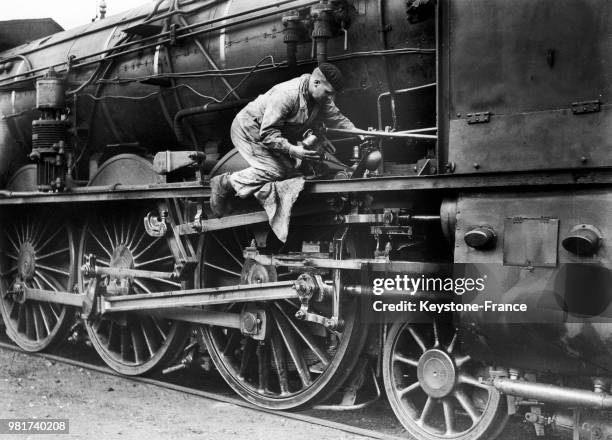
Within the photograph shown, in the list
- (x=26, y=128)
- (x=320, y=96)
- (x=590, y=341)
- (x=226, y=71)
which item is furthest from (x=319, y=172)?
(x=26, y=128)

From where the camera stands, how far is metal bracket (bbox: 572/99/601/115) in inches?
146

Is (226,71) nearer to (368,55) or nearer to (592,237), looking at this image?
(368,55)

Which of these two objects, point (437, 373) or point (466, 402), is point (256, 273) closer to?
point (437, 373)

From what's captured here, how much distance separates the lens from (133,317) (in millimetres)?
6891

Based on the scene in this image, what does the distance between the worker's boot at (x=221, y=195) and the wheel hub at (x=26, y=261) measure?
3.32 meters

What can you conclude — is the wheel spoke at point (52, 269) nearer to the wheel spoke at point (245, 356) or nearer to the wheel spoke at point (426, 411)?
the wheel spoke at point (245, 356)

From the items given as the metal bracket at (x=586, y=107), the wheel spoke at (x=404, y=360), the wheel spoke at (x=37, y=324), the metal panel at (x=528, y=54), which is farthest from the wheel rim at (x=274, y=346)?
the wheel spoke at (x=37, y=324)

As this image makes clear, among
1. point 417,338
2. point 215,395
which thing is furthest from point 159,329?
point 417,338

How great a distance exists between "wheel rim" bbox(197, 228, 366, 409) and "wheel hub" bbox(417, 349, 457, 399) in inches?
23.7

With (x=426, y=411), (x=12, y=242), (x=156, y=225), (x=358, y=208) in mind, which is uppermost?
(x=358, y=208)

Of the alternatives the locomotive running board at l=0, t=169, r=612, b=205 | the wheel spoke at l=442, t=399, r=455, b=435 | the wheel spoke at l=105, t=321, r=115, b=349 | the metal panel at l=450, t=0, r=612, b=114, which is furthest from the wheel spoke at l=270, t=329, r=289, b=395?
the metal panel at l=450, t=0, r=612, b=114

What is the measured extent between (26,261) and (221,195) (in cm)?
359

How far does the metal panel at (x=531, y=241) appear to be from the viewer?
12.5ft

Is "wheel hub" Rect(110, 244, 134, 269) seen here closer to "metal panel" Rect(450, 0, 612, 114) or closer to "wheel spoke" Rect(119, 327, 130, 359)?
"wheel spoke" Rect(119, 327, 130, 359)
